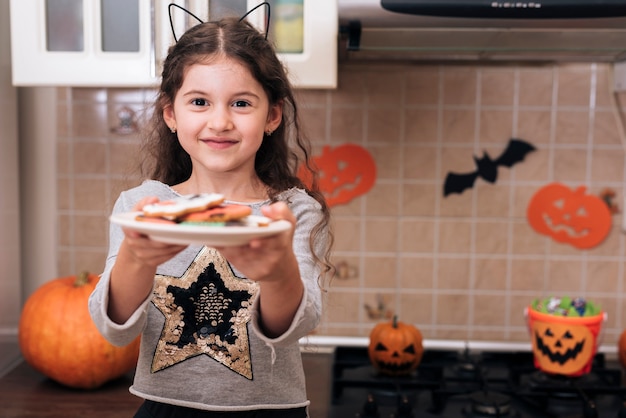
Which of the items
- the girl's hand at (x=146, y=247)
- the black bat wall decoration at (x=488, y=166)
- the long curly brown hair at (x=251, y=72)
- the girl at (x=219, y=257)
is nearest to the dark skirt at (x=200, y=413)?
the girl at (x=219, y=257)

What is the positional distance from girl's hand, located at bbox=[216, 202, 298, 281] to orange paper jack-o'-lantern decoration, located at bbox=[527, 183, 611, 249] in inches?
40.7

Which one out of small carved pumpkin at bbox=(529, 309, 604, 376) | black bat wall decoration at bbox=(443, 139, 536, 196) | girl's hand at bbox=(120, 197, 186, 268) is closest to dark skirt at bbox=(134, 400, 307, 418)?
girl's hand at bbox=(120, 197, 186, 268)

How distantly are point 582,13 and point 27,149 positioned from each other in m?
1.21

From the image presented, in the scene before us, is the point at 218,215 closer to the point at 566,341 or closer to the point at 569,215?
the point at 566,341

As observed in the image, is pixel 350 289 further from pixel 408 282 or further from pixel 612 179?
pixel 612 179

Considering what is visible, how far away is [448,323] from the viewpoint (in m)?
1.65

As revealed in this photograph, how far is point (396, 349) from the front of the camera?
1.43m

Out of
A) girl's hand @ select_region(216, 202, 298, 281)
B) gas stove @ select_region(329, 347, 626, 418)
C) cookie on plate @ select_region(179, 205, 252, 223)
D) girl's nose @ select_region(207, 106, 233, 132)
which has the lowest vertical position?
gas stove @ select_region(329, 347, 626, 418)

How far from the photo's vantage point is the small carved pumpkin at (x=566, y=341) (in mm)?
1389

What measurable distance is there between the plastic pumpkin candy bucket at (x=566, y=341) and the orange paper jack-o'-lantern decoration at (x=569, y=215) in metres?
0.24

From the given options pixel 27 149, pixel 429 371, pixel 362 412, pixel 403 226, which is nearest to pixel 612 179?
pixel 403 226

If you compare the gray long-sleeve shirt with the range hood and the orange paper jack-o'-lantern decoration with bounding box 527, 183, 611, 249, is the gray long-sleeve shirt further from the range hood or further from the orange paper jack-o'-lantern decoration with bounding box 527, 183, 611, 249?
the orange paper jack-o'-lantern decoration with bounding box 527, 183, 611, 249

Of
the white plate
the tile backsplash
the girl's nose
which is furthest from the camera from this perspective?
the tile backsplash

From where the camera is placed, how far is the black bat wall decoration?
159 cm
